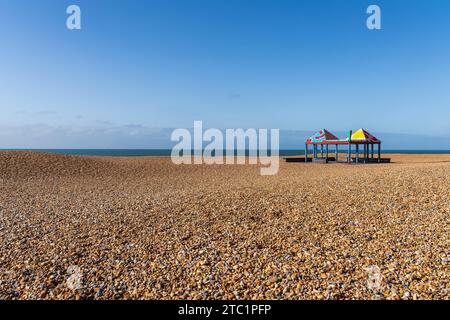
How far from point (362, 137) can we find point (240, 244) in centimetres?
2888

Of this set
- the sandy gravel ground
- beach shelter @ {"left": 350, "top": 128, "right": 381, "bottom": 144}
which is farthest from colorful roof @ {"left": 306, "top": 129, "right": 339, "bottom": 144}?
the sandy gravel ground

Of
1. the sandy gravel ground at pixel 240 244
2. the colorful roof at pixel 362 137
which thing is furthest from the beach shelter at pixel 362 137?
the sandy gravel ground at pixel 240 244

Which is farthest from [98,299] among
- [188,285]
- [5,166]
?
[5,166]

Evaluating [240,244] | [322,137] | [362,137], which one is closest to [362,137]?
[362,137]

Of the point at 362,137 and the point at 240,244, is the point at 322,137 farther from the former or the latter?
the point at 240,244

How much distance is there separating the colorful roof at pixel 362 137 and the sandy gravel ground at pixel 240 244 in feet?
62.4

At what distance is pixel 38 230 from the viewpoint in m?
8.93

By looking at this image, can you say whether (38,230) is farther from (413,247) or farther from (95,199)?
(413,247)

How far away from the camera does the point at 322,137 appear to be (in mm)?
34562

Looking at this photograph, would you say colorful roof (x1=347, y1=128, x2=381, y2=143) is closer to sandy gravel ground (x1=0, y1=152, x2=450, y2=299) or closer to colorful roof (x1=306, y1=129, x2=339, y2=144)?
colorful roof (x1=306, y1=129, x2=339, y2=144)

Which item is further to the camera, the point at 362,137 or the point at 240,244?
the point at 362,137

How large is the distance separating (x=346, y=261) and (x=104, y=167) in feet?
77.2

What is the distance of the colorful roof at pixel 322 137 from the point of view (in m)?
34.2
